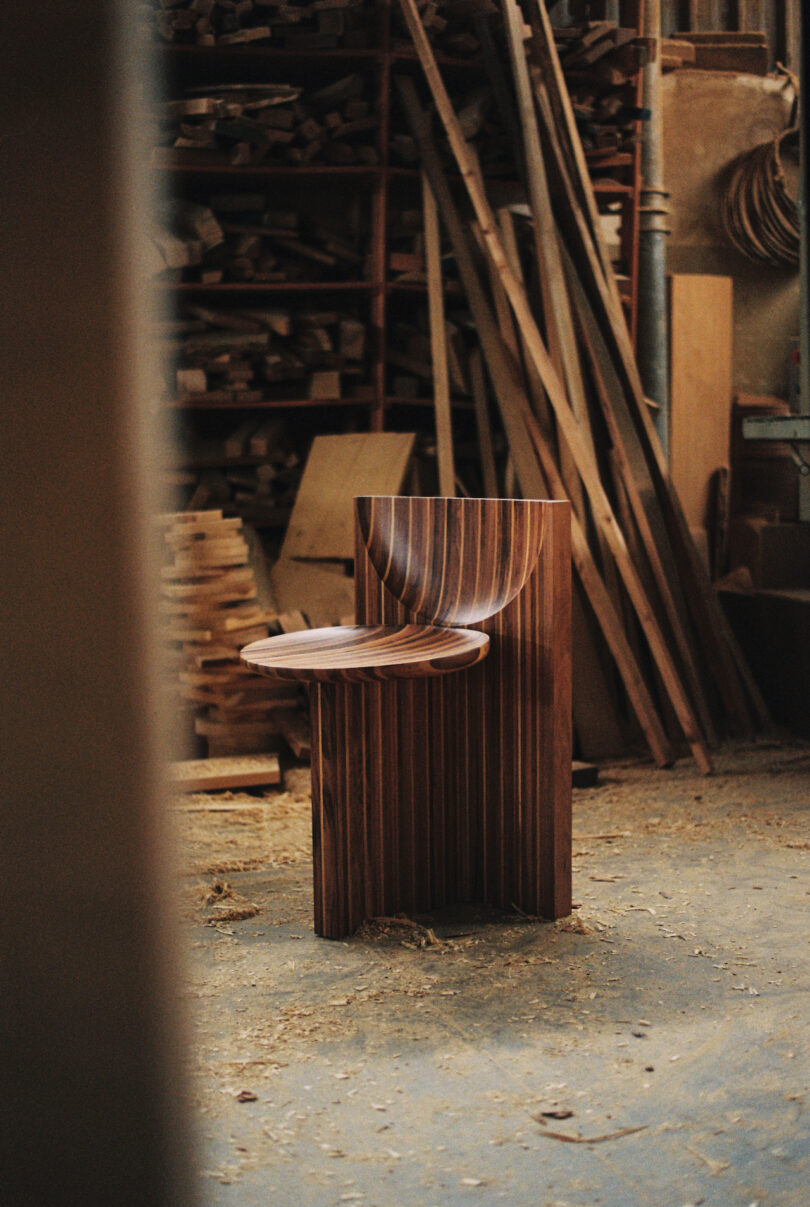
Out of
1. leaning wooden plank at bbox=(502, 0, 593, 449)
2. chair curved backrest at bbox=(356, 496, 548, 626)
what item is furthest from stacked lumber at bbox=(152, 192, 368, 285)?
chair curved backrest at bbox=(356, 496, 548, 626)

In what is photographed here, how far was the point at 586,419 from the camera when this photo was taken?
4.66m

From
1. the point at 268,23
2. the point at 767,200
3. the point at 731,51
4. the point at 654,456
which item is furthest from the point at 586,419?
the point at 731,51

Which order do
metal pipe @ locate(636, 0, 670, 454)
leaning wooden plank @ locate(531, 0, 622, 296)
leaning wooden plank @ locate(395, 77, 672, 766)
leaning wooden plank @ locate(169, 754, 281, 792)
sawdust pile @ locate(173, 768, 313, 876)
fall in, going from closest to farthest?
1. sawdust pile @ locate(173, 768, 313, 876)
2. leaning wooden plank @ locate(169, 754, 281, 792)
3. leaning wooden plank @ locate(395, 77, 672, 766)
4. leaning wooden plank @ locate(531, 0, 622, 296)
5. metal pipe @ locate(636, 0, 670, 454)

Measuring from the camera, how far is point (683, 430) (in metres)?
5.84

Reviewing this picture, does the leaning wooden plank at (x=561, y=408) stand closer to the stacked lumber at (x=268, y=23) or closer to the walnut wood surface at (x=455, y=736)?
the stacked lumber at (x=268, y=23)

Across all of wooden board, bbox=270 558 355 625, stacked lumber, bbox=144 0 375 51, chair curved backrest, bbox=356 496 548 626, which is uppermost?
stacked lumber, bbox=144 0 375 51

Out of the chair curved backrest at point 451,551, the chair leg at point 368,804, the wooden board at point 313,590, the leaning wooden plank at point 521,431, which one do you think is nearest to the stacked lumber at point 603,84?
the leaning wooden plank at point 521,431

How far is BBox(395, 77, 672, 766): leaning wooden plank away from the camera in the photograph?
439 centimetres

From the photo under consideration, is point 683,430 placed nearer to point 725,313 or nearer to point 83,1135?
point 725,313

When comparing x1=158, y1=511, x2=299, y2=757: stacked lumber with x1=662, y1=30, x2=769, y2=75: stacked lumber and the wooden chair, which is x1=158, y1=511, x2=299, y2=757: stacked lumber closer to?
the wooden chair

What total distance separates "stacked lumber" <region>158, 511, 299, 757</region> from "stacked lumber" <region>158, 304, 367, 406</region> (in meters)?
1.11

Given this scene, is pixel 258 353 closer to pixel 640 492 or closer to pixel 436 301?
pixel 436 301

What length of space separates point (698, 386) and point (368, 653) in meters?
3.88

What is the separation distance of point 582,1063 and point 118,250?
197 cm
